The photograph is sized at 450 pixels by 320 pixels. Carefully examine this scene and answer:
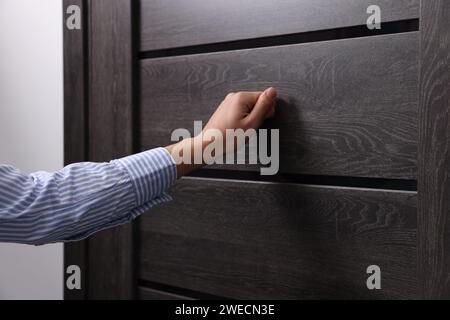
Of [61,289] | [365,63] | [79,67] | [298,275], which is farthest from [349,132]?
[61,289]

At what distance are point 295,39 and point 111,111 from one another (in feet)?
1.39

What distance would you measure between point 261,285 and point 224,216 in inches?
5.5

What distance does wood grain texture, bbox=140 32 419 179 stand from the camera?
75 centimetres

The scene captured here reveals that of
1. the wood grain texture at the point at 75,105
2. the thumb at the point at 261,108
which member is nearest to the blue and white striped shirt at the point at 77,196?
the thumb at the point at 261,108

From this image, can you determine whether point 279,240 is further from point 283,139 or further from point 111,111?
point 111,111

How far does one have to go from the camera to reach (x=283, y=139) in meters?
0.87

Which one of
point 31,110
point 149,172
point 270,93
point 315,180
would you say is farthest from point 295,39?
point 31,110

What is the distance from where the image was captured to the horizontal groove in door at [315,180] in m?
0.77

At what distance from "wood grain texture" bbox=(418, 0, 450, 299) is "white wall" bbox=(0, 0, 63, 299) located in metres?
0.77

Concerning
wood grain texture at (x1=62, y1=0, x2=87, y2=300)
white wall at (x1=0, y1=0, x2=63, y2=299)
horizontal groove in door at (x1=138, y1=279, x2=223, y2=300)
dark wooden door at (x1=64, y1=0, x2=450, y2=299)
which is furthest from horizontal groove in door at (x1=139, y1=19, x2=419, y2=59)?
horizontal groove in door at (x1=138, y1=279, x2=223, y2=300)

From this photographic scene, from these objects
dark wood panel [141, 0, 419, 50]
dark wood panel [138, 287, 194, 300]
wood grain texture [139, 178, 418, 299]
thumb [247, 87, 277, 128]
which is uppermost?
dark wood panel [141, 0, 419, 50]

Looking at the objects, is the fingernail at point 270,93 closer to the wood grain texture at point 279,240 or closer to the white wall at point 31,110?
the wood grain texture at point 279,240

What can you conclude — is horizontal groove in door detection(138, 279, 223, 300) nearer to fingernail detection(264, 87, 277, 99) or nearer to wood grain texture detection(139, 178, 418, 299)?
wood grain texture detection(139, 178, 418, 299)

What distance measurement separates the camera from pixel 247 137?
2.85 feet
